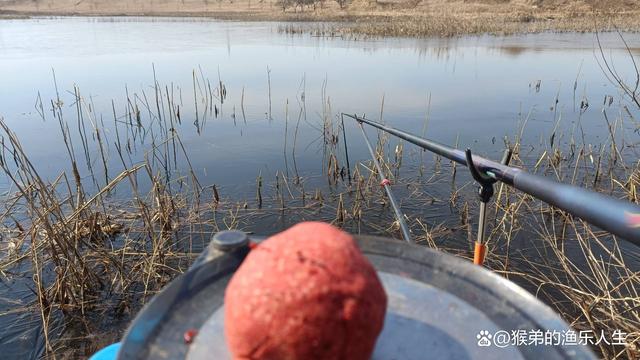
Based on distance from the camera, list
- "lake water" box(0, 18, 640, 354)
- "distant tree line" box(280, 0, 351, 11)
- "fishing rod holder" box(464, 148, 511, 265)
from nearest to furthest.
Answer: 1. "fishing rod holder" box(464, 148, 511, 265)
2. "lake water" box(0, 18, 640, 354)
3. "distant tree line" box(280, 0, 351, 11)

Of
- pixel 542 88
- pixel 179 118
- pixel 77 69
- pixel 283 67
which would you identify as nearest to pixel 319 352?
pixel 179 118

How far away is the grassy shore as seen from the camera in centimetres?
2355

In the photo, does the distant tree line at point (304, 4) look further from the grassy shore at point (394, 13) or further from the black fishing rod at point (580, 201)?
the black fishing rod at point (580, 201)

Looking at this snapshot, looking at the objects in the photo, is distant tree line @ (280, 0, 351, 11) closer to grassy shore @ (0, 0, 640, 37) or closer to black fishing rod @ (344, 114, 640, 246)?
grassy shore @ (0, 0, 640, 37)

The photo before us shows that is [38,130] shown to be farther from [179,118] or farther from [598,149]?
[598,149]

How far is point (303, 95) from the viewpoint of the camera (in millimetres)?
10172

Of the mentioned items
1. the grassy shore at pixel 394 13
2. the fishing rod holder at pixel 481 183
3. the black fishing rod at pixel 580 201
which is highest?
the grassy shore at pixel 394 13

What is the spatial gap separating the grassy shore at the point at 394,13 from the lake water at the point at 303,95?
5868mm

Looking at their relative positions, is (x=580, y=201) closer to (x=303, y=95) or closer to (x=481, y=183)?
(x=481, y=183)

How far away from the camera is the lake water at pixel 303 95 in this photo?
7652mm

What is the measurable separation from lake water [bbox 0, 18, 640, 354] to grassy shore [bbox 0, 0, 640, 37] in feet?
19.3

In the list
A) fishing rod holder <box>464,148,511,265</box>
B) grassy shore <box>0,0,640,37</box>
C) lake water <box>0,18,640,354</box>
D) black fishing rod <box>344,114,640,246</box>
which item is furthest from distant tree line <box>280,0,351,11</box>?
black fishing rod <box>344,114,640,246</box>

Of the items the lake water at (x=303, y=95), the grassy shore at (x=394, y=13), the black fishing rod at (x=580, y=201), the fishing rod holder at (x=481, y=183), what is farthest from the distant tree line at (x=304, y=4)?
the black fishing rod at (x=580, y=201)

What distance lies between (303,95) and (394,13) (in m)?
28.1
